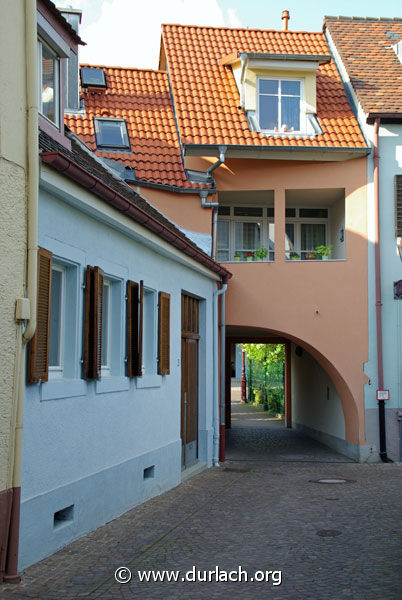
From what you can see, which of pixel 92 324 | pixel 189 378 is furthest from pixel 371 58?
pixel 92 324

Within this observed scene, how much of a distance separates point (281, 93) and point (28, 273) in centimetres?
1252

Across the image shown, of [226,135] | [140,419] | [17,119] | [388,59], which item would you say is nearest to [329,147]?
[226,135]

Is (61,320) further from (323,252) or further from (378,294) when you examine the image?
(323,252)

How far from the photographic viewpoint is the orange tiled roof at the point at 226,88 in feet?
55.2

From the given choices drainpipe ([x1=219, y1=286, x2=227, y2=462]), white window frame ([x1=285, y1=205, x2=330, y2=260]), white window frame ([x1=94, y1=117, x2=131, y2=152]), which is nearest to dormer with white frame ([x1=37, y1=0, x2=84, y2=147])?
drainpipe ([x1=219, y1=286, x2=227, y2=462])

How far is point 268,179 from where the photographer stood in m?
17.1

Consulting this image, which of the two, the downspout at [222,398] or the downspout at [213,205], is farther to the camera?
the downspout at [213,205]

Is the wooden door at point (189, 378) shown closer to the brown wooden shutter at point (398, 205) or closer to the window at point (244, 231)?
the window at point (244, 231)

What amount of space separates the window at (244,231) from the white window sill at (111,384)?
866 cm

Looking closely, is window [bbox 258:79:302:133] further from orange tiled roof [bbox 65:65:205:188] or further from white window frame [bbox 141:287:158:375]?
white window frame [bbox 141:287:158:375]

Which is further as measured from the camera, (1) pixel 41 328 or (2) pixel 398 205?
(2) pixel 398 205

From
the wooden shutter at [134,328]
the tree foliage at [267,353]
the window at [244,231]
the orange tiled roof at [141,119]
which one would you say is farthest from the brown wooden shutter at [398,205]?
the tree foliage at [267,353]

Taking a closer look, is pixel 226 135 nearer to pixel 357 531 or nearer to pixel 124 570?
pixel 357 531

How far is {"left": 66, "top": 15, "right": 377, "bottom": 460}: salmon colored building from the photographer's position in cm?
1662
